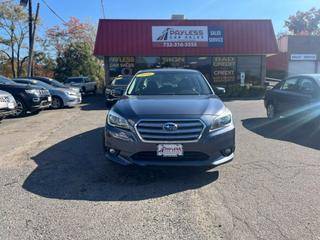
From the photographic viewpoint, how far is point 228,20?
24969 millimetres

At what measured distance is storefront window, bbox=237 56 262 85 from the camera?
25.4 m

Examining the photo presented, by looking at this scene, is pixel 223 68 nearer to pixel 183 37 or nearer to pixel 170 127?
pixel 183 37

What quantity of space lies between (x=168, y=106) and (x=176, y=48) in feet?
62.5

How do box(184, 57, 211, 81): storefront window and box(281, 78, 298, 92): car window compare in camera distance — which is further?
box(184, 57, 211, 81): storefront window

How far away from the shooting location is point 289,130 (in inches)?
388

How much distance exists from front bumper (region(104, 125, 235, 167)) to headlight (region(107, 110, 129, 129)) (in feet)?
0.26

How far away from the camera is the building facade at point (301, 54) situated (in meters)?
37.7

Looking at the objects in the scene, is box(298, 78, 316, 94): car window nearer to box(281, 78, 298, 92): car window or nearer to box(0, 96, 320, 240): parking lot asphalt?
box(281, 78, 298, 92): car window

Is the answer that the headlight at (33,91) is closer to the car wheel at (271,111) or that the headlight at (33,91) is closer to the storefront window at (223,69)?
the car wheel at (271,111)

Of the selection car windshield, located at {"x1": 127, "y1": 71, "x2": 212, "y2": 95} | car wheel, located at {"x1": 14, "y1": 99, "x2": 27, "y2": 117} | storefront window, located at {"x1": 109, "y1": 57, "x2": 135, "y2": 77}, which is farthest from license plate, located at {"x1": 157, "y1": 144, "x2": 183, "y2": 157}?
storefront window, located at {"x1": 109, "y1": 57, "x2": 135, "y2": 77}

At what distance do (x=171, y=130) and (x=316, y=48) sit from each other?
38546 millimetres

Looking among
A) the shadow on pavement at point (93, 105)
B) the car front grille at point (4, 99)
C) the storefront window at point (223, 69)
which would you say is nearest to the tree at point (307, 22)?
the storefront window at point (223, 69)

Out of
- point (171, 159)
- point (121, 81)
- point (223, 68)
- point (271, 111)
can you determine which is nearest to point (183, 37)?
point (223, 68)

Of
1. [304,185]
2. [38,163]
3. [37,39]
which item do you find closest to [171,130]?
[304,185]
